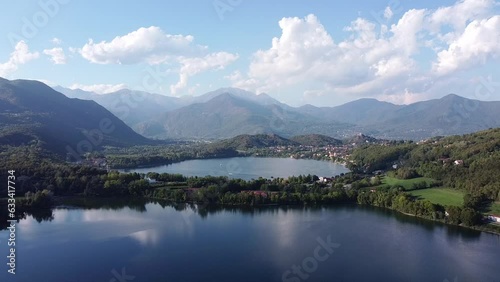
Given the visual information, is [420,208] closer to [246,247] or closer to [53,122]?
[246,247]

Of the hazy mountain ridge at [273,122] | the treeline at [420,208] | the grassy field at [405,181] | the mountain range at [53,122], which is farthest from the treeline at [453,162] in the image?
the hazy mountain ridge at [273,122]

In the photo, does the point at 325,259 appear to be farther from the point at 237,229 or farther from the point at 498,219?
the point at 498,219

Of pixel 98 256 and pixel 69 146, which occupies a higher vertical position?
pixel 69 146

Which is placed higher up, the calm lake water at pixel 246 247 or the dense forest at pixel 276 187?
the dense forest at pixel 276 187

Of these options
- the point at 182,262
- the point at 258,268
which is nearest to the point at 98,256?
the point at 182,262

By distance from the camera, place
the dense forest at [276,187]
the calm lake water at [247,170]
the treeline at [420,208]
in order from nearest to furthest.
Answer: the treeline at [420,208] < the dense forest at [276,187] < the calm lake water at [247,170]

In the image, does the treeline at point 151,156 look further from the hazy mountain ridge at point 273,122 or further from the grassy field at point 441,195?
the hazy mountain ridge at point 273,122
